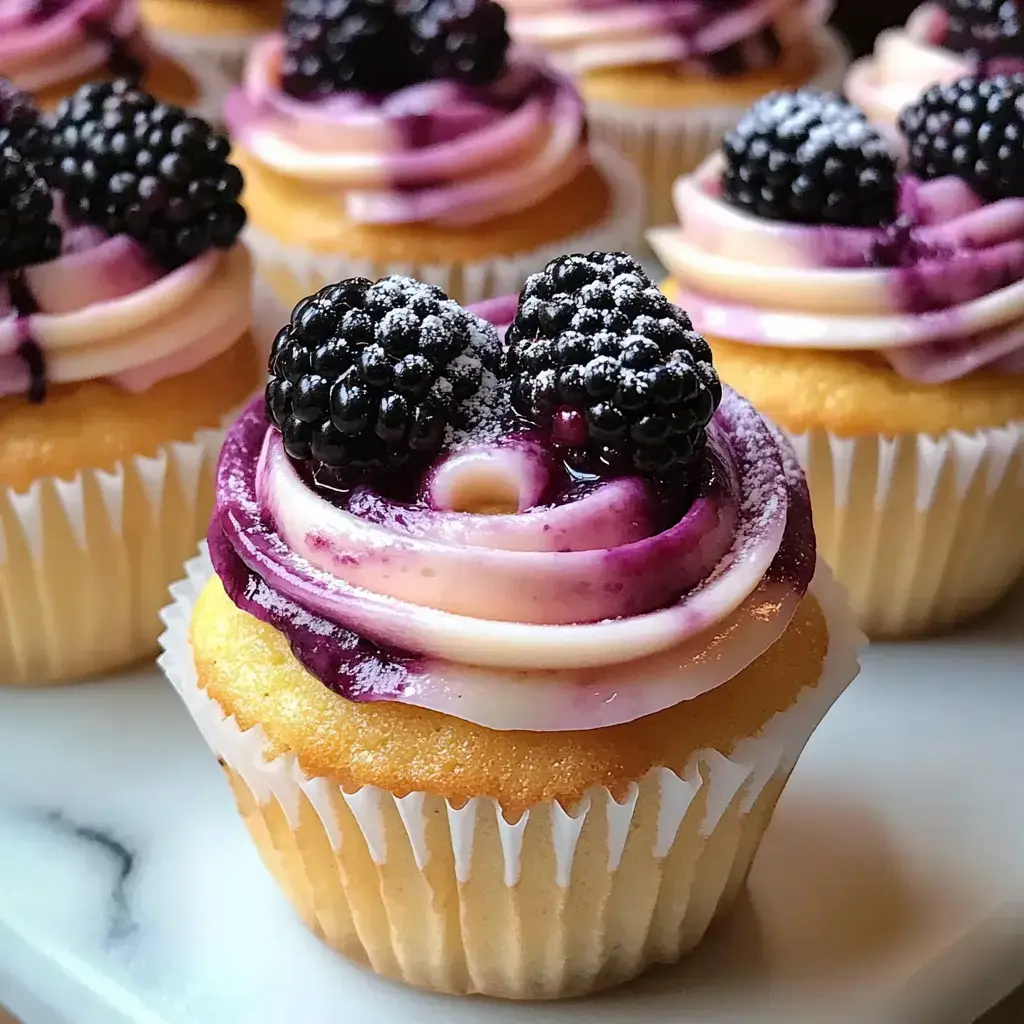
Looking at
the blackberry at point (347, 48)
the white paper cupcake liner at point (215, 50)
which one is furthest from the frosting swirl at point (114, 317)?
the white paper cupcake liner at point (215, 50)

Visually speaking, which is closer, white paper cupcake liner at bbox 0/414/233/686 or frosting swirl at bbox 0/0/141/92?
white paper cupcake liner at bbox 0/414/233/686

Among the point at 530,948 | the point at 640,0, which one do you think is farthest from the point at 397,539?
the point at 640,0

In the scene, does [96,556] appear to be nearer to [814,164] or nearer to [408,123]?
[408,123]

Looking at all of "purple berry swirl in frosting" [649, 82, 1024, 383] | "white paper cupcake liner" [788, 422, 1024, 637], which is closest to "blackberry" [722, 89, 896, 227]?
"purple berry swirl in frosting" [649, 82, 1024, 383]

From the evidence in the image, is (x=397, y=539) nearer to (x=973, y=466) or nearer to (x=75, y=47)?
(x=973, y=466)

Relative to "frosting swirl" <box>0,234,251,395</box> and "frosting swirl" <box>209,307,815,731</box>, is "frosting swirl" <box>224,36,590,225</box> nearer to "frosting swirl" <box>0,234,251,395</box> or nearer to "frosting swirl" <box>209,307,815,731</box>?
"frosting swirl" <box>0,234,251,395</box>

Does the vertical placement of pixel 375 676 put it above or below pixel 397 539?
below
